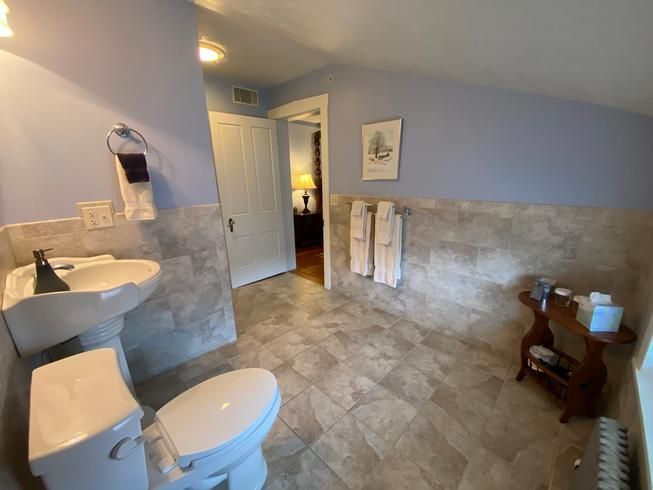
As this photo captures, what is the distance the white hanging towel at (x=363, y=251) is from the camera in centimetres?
243

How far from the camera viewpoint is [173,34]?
60.9 inches

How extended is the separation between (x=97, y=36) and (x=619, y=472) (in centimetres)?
275

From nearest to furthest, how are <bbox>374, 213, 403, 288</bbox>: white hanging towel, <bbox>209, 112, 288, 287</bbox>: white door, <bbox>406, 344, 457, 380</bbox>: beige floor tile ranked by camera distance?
1. <bbox>406, 344, 457, 380</bbox>: beige floor tile
2. <bbox>374, 213, 403, 288</bbox>: white hanging towel
3. <bbox>209, 112, 288, 287</bbox>: white door

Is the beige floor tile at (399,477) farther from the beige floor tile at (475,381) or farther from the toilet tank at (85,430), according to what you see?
the toilet tank at (85,430)

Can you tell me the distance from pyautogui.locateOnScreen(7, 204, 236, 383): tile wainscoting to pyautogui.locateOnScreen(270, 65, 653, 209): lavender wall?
1.43 metres

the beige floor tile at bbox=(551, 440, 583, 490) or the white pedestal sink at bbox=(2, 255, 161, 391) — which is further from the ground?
the white pedestal sink at bbox=(2, 255, 161, 391)

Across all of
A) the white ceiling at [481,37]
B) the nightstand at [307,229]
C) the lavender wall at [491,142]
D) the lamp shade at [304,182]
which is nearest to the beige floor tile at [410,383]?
the lavender wall at [491,142]

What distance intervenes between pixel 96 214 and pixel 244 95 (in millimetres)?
2093

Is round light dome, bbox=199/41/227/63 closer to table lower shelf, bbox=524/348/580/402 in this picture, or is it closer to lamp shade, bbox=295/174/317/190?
lamp shade, bbox=295/174/317/190

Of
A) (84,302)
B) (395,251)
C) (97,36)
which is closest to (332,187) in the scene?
(395,251)

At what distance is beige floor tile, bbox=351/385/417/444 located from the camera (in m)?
1.40

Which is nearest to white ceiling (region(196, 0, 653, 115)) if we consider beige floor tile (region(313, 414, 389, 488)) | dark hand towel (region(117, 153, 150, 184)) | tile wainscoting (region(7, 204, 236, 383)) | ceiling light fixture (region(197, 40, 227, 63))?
ceiling light fixture (region(197, 40, 227, 63))

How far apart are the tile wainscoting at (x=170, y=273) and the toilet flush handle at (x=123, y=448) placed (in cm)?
124

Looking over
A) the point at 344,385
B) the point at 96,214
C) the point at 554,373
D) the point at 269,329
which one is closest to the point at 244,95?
the point at 96,214
